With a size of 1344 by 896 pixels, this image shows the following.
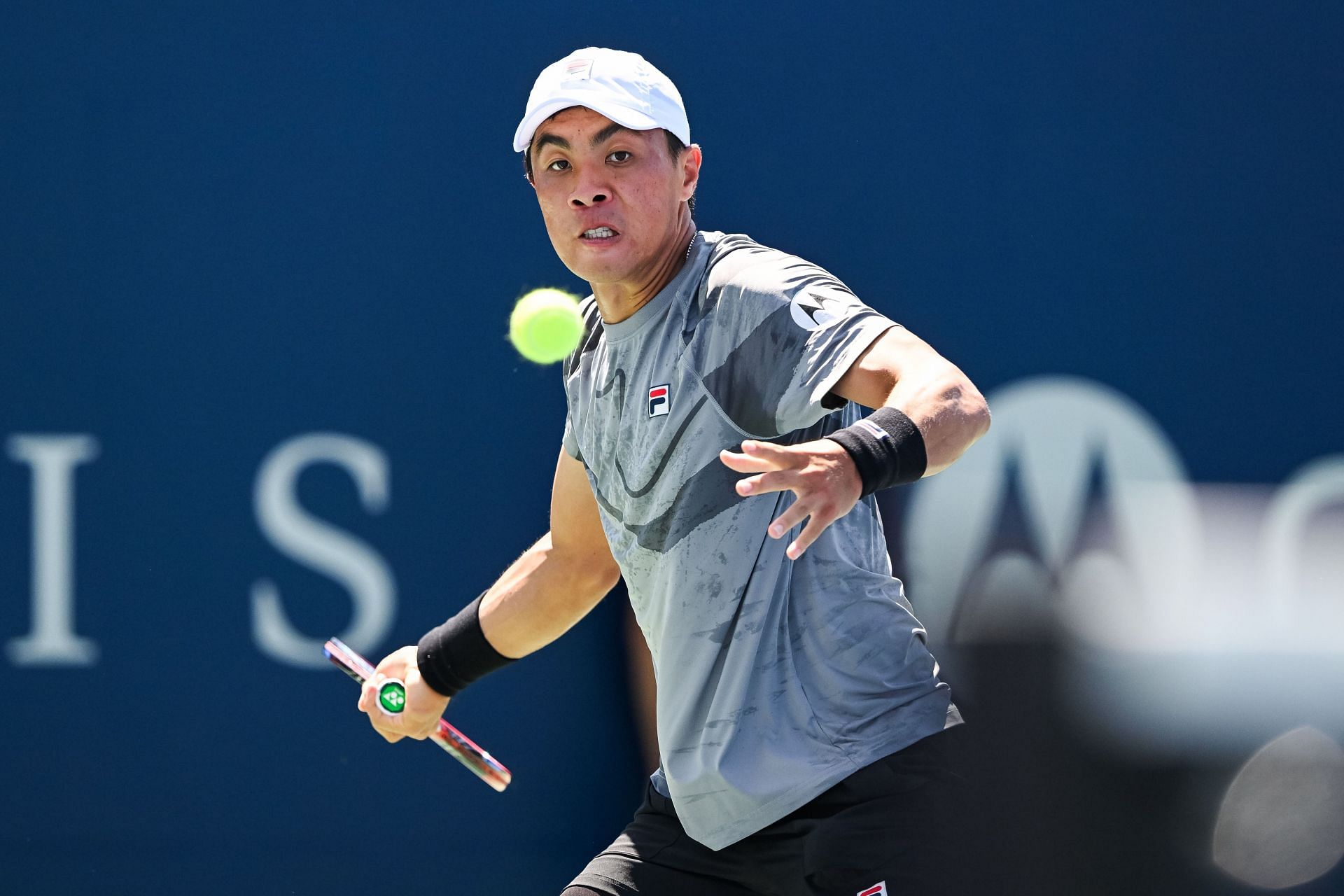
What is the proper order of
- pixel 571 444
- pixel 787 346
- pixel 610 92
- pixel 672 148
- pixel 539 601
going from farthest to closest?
1. pixel 539 601
2. pixel 571 444
3. pixel 672 148
4. pixel 610 92
5. pixel 787 346

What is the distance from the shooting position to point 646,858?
2.18m

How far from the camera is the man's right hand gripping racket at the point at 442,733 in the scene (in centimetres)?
253

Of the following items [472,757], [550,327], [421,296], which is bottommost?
[472,757]

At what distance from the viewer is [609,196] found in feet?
7.02

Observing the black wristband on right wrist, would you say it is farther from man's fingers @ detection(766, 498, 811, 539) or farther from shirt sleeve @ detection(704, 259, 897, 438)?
man's fingers @ detection(766, 498, 811, 539)

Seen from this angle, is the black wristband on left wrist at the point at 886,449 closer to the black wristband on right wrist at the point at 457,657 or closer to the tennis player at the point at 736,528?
the tennis player at the point at 736,528

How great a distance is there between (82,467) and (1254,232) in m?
2.74

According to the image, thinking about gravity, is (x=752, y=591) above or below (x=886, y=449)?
below

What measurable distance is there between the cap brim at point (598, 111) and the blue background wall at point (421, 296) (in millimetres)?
1060

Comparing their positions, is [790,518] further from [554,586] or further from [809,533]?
[554,586]

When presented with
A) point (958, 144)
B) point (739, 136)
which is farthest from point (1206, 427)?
point (739, 136)

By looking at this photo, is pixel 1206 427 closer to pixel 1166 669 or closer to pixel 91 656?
pixel 1166 669

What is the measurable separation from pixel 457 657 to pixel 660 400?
71 centimetres

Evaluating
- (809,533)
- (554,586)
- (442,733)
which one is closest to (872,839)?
(809,533)
